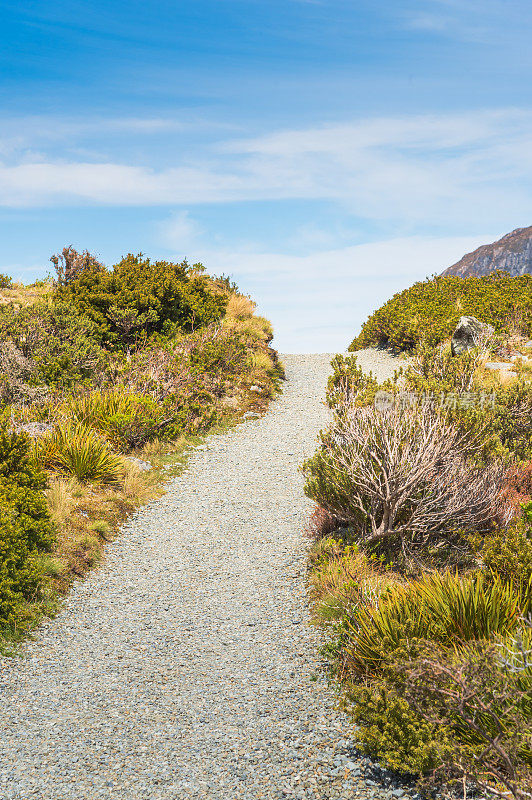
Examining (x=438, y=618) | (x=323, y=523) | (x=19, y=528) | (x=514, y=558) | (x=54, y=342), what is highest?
(x=54, y=342)

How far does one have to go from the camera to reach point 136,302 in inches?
698

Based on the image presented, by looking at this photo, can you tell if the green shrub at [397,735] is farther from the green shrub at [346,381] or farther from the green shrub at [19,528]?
the green shrub at [346,381]

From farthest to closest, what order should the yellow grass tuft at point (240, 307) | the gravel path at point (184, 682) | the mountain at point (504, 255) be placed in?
the mountain at point (504, 255), the yellow grass tuft at point (240, 307), the gravel path at point (184, 682)

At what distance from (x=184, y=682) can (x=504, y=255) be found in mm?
73031

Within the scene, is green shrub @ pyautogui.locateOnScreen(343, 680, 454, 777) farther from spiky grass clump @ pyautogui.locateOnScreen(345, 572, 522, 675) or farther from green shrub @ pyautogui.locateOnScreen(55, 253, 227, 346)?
green shrub @ pyautogui.locateOnScreen(55, 253, 227, 346)

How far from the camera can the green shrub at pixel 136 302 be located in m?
17.3

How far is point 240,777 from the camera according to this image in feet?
12.8

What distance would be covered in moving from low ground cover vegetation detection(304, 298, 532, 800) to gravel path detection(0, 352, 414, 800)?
1.29ft

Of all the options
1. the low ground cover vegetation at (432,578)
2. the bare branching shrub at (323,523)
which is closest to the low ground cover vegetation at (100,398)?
the bare branching shrub at (323,523)

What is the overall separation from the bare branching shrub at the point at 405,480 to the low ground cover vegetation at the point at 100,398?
3772mm

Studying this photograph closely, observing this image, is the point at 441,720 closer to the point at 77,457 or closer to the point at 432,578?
the point at 432,578

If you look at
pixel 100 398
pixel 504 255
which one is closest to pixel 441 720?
pixel 100 398

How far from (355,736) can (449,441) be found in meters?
3.74

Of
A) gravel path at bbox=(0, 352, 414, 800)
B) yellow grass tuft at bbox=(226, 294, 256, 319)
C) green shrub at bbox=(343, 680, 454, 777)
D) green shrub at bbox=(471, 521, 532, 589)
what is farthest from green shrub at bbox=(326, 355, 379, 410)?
yellow grass tuft at bbox=(226, 294, 256, 319)
